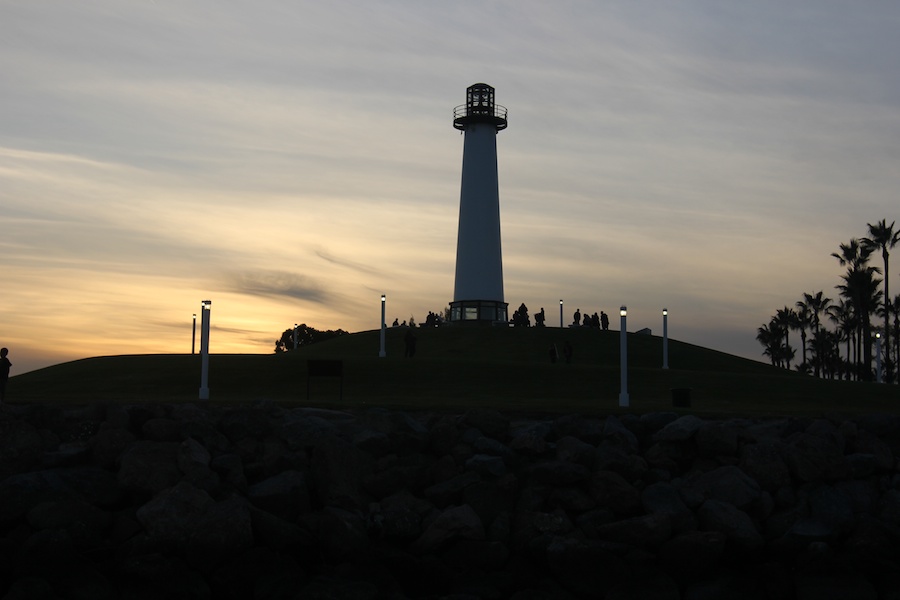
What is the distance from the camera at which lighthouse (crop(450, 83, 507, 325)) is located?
236ft

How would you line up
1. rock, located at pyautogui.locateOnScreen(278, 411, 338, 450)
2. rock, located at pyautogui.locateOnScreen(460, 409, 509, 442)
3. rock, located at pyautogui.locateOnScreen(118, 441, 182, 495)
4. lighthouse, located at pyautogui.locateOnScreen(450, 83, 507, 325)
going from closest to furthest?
rock, located at pyautogui.locateOnScreen(118, 441, 182, 495), rock, located at pyautogui.locateOnScreen(278, 411, 338, 450), rock, located at pyautogui.locateOnScreen(460, 409, 509, 442), lighthouse, located at pyautogui.locateOnScreen(450, 83, 507, 325)

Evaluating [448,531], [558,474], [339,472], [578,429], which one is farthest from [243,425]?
[578,429]

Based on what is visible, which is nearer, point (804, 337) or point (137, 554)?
point (137, 554)

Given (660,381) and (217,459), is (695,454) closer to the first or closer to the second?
(217,459)

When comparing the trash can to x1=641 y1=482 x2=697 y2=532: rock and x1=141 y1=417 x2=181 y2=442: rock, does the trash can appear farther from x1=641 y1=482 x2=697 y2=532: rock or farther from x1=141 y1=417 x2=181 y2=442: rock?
x1=141 y1=417 x2=181 y2=442: rock

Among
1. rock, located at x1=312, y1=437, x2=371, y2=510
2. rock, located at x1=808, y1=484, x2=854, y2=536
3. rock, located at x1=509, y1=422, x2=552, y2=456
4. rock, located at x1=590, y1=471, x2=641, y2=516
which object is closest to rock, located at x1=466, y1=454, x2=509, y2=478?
rock, located at x1=509, y1=422, x2=552, y2=456

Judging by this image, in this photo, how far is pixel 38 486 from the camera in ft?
58.0

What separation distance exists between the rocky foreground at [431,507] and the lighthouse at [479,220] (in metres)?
50.0

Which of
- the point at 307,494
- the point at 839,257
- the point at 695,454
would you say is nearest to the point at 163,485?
the point at 307,494

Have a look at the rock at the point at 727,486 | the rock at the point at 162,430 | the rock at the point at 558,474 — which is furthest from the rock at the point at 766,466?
the rock at the point at 162,430

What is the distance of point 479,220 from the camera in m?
71.8

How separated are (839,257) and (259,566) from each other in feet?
259

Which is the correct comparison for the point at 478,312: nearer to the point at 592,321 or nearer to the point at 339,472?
the point at 592,321

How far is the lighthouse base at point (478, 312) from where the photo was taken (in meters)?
72.2
